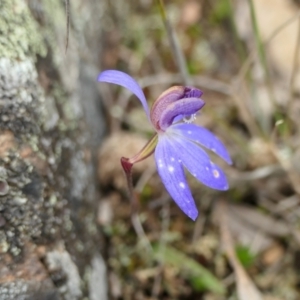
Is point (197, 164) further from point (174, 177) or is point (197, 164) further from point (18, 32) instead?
point (18, 32)

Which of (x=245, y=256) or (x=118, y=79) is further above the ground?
(x=118, y=79)

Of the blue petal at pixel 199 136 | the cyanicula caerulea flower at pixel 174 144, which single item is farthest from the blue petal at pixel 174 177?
the blue petal at pixel 199 136

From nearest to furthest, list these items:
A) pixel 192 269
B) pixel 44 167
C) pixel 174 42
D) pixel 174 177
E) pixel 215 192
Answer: pixel 174 177 → pixel 44 167 → pixel 174 42 → pixel 192 269 → pixel 215 192

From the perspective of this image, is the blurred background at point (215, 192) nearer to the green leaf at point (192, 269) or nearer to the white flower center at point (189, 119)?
the green leaf at point (192, 269)

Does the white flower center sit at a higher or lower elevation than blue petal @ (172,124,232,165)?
higher

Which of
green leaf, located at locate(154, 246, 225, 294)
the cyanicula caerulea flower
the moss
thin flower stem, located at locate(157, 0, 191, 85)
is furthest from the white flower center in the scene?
green leaf, located at locate(154, 246, 225, 294)

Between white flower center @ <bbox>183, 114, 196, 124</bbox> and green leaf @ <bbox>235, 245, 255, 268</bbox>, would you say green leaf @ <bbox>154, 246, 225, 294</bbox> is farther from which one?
white flower center @ <bbox>183, 114, 196, 124</bbox>

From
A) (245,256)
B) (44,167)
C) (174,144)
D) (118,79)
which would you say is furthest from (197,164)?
(245,256)
